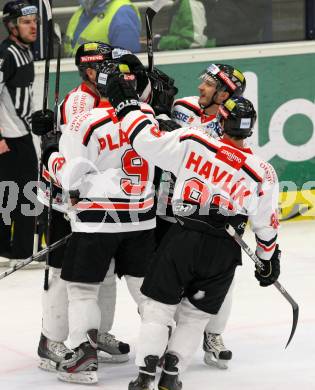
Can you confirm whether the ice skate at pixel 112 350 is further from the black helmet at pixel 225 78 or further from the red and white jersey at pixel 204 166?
the black helmet at pixel 225 78

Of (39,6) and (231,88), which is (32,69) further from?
(231,88)

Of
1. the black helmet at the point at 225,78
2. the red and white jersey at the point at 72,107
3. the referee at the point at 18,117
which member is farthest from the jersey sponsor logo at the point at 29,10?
the black helmet at the point at 225,78

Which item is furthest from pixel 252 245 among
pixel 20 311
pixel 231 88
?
pixel 231 88

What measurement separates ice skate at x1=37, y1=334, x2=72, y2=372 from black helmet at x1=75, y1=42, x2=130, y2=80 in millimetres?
Answer: 1125

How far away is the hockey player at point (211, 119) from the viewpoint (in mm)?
4828

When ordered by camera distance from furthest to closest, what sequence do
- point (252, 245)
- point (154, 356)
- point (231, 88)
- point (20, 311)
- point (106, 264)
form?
1. point (252, 245)
2. point (20, 311)
3. point (231, 88)
4. point (106, 264)
5. point (154, 356)

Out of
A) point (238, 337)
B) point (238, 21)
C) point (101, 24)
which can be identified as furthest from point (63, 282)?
point (238, 21)

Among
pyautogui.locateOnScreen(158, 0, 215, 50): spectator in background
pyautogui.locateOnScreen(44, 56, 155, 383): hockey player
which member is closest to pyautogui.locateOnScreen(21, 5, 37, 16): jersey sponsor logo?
pyautogui.locateOnScreen(158, 0, 215, 50): spectator in background

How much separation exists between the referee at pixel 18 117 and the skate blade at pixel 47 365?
1886 millimetres

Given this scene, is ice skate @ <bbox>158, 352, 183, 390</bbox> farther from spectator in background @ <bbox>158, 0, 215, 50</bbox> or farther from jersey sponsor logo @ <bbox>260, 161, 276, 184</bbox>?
spectator in background @ <bbox>158, 0, 215, 50</bbox>

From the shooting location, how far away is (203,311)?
14.2ft

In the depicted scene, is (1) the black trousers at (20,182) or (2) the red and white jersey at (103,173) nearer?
(2) the red and white jersey at (103,173)

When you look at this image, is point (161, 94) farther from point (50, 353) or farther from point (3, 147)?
point (3, 147)

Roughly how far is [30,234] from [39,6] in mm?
1411
